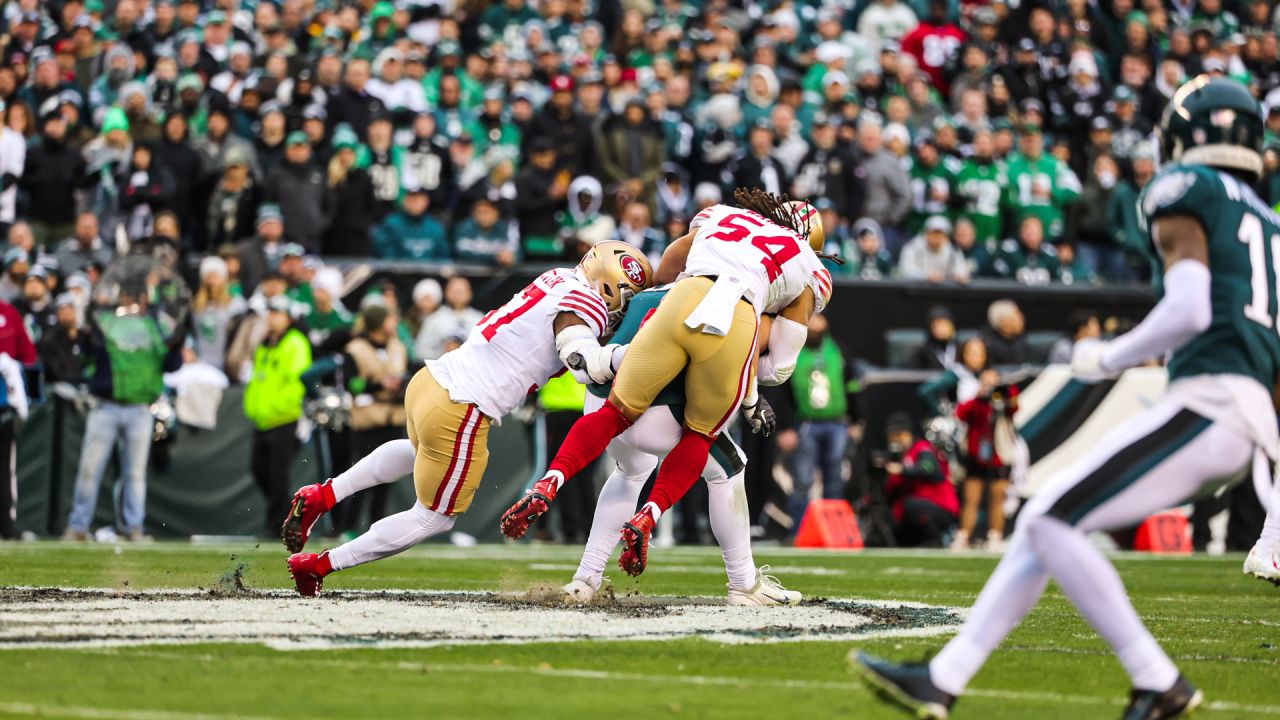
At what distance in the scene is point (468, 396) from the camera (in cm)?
704

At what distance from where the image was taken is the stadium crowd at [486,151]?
1397cm

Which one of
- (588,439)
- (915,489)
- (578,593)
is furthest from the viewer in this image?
(915,489)

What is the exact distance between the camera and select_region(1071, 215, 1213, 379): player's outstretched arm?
4.34 m

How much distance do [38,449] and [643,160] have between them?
5.63m

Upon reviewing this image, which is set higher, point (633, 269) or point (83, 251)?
point (633, 269)

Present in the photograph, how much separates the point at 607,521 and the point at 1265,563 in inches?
115

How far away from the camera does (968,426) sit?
14.4m

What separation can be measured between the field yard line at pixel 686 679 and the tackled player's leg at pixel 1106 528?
484mm

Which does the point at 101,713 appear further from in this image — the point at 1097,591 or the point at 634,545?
the point at 634,545

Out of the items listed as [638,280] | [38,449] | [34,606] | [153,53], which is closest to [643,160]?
[153,53]

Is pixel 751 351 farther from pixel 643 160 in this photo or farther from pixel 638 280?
pixel 643 160

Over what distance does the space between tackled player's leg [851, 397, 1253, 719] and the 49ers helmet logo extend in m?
3.20

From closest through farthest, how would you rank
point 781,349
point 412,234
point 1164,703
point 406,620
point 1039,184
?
1. point 1164,703
2. point 406,620
3. point 781,349
4. point 412,234
5. point 1039,184

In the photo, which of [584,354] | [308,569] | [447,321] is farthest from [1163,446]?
[447,321]
